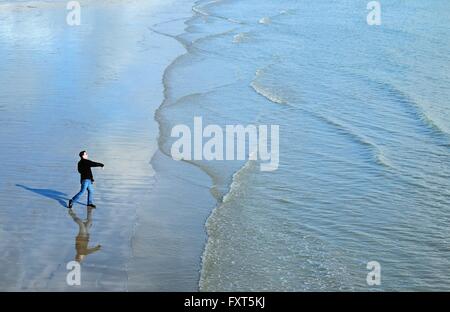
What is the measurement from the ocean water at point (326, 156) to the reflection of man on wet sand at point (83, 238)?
2.00 metres

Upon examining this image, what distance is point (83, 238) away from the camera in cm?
1252

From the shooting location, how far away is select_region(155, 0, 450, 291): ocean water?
1206 centimetres

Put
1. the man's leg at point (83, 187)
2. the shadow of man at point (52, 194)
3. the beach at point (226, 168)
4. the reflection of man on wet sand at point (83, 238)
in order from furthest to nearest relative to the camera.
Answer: the shadow of man at point (52, 194), the man's leg at point (83, 187), the reflection of man on wet sand at point (83, 238), the beach at point (226, 168)

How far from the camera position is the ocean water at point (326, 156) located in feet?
39.6

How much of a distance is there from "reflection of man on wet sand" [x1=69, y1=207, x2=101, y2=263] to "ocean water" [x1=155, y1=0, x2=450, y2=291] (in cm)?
200

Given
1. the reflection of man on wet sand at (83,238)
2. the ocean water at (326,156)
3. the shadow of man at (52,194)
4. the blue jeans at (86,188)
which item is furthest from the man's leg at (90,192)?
the ocean water at (326,156)

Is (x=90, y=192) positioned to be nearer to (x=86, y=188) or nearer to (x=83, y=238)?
(x=86, y=188)

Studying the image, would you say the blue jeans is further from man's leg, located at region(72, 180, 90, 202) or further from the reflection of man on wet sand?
the reflection of man on wet sand

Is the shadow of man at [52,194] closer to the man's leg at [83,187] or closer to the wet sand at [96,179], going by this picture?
the wet sand at [96,179]

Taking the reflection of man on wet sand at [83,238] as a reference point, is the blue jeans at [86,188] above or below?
above

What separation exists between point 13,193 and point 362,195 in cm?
710

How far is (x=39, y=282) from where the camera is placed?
1102 cm
